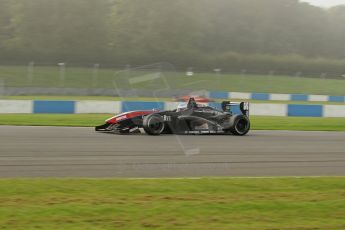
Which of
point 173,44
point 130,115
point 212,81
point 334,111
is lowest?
point 130,115

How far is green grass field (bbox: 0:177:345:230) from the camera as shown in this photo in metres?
4.79

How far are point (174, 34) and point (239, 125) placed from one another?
3668cm

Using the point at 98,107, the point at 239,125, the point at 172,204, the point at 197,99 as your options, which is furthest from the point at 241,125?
the point at 172,204

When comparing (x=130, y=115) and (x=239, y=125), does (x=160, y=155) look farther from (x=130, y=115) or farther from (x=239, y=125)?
(x=239, y=125)

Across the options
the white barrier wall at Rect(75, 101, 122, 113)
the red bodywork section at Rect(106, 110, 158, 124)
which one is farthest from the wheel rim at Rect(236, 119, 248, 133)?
the white barrier wall at Rect(75, 101, 122, 113)

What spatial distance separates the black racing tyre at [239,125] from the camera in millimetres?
13203

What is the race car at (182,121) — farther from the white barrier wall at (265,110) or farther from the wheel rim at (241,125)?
the white barrier wall at (265,110)

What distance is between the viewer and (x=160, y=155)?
9.10 m

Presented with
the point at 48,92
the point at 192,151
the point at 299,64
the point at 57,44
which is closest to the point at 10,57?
the point at 57,44

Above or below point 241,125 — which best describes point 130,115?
above

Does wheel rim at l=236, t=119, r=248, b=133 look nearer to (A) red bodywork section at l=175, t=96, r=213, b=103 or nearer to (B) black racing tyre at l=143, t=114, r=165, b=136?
(A) red bodywork section at l=175, t=96, r=213, b=103

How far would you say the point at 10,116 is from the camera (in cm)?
1722

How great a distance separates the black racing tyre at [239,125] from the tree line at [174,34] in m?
28.8

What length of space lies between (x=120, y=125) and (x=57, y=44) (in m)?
33.3
